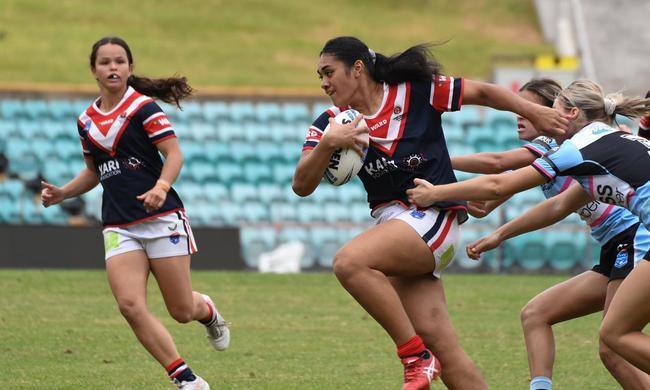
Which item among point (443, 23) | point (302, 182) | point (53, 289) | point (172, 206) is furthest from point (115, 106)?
point (443, 23)

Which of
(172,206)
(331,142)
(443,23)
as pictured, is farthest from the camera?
(443,23)

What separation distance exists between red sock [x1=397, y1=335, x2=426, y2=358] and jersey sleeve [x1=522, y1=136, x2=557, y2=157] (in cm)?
136

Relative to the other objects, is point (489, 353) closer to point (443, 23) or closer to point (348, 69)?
point (348, 69)

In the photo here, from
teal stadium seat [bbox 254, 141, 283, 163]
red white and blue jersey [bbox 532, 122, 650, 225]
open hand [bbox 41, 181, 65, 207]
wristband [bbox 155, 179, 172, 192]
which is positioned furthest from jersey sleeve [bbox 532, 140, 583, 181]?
teal stadium seat [bbox 254, 141, 283, 163]

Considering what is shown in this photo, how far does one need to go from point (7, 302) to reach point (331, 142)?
280 inches

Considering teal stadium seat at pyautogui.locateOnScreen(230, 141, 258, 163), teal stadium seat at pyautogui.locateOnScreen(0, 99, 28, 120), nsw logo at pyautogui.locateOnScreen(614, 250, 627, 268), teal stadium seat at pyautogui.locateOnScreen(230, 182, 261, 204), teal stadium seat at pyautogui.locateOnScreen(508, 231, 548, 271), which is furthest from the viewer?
teal stadium seat at pyautogui.locateOnScreen(0, 99, 28, 120)

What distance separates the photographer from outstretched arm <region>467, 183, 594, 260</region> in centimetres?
640

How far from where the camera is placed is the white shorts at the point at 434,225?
618cm

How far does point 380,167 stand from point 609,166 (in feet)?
4.03

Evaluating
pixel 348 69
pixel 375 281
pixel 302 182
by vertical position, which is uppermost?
pixel 348 69

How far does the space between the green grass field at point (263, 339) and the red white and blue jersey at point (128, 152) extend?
1.36 metres

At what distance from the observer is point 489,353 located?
372 inches

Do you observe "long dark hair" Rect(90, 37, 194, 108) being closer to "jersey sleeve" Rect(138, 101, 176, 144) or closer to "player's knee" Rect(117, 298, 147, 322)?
"jersey sleeve" Rect(138, 101, 176, 144)

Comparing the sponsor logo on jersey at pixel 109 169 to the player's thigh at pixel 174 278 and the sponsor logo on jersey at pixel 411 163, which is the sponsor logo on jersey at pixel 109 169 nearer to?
the player's thigh at pixel 174 278
